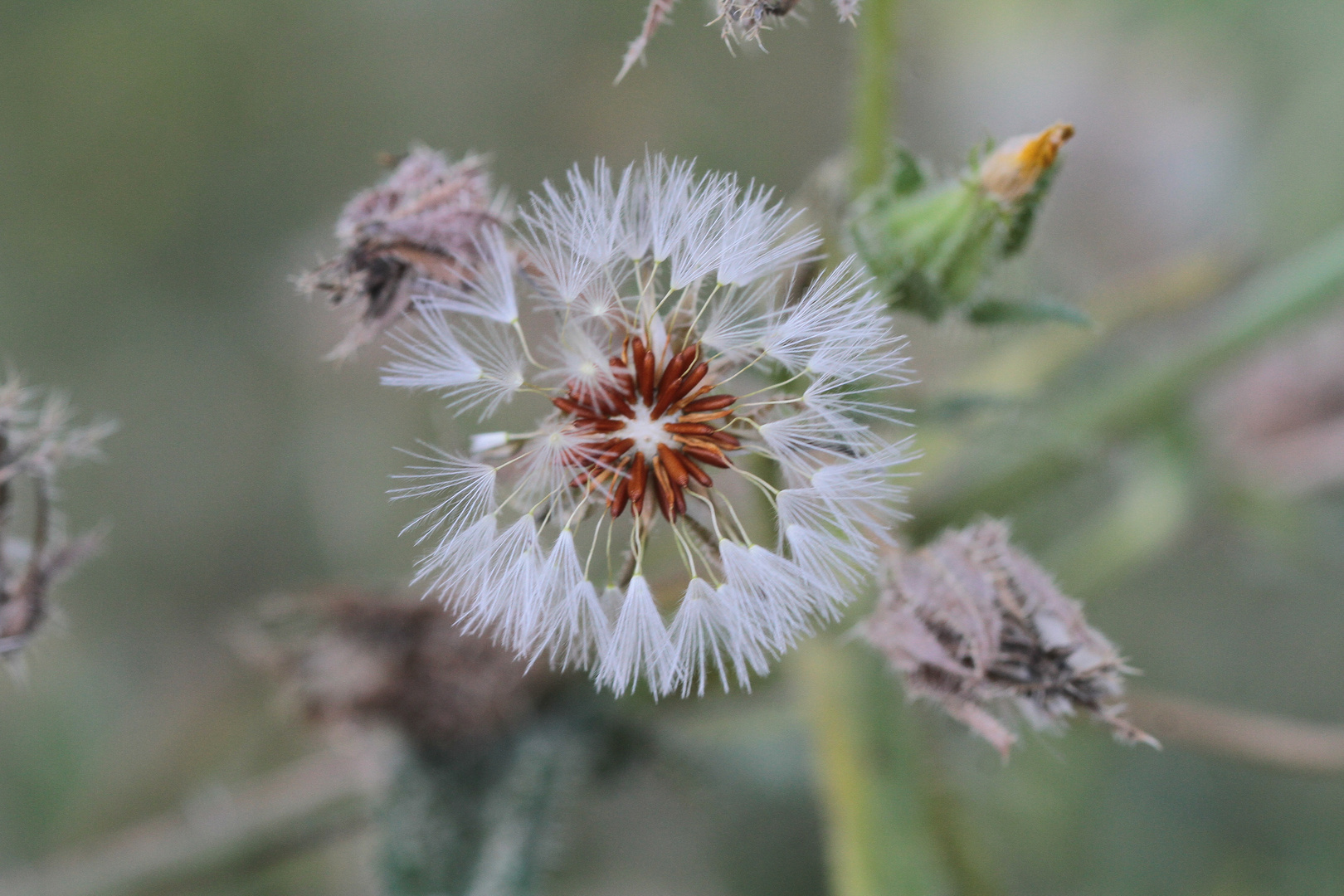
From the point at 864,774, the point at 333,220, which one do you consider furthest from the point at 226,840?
the point at 333,220

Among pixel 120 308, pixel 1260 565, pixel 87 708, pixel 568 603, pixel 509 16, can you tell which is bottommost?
pixel 568 603

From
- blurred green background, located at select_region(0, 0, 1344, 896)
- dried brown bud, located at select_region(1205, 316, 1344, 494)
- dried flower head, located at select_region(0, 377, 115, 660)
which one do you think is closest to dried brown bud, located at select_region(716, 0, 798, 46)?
dried flower head, located at select_region(0, 377, 115, 660)

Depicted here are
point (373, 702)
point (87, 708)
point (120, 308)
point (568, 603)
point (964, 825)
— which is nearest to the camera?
point (568, 603)

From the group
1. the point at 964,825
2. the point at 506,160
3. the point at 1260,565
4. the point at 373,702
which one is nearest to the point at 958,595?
the point at 964,825

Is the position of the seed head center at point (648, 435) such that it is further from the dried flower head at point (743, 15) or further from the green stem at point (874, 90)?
the green stem at point (874, 90)

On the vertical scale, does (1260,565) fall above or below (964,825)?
above

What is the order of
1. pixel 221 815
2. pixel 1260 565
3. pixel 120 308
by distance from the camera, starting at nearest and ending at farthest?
1. pixel 221 815
2. pixel 1260 565
3. pixel 120 308

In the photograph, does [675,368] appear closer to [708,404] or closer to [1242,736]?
[708,404]

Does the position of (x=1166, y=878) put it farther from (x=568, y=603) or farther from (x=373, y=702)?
(x=568, y=603)
